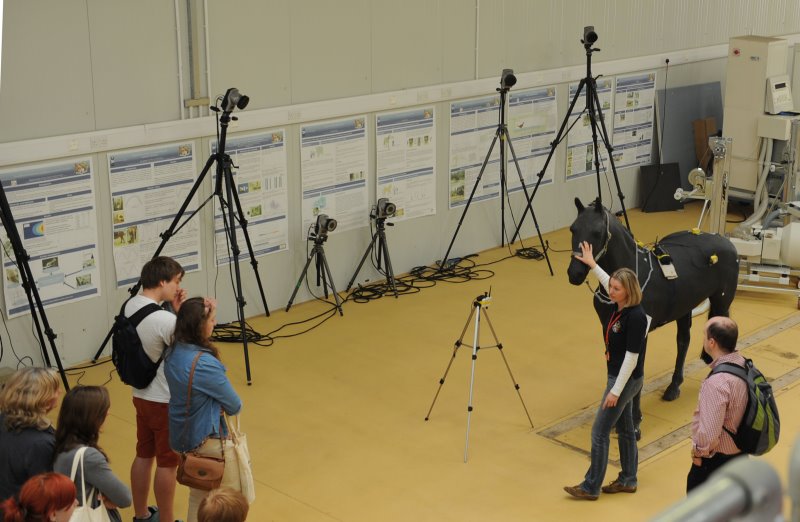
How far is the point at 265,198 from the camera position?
26.8ft

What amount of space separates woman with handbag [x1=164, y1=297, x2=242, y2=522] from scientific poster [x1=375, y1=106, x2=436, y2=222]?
5.07 m

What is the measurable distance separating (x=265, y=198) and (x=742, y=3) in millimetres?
7668

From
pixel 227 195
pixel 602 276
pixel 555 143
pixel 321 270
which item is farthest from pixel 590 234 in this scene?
pixel 555 143

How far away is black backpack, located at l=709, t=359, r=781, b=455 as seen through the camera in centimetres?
421

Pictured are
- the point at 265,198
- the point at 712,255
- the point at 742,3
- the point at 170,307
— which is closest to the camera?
the point at 170,307

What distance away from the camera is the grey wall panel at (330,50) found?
8172 millimetres

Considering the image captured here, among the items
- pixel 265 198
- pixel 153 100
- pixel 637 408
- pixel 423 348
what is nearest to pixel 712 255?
pixel 637 408

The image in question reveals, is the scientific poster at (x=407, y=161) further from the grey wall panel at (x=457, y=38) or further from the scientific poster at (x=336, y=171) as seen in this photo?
the grey wall panel at (x=457, y=38)

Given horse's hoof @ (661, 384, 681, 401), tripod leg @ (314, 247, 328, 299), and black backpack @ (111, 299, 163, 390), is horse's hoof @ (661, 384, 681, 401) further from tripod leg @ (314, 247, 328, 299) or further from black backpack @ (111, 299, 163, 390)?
black backpack @ (111, 299, 163, 390)

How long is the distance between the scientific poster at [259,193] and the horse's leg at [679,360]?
3362mm

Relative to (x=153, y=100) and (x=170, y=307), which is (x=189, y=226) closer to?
(x=153, y=100)

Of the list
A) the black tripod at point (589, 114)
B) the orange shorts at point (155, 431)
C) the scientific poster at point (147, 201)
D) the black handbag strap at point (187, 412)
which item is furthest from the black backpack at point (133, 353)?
the black tripod at point (589, 114)

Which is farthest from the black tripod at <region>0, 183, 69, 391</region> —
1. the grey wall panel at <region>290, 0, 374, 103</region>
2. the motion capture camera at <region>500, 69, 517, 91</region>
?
the motion capture camera at <region>500, 69, 517, 91</region>

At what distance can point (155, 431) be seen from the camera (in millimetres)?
4613
